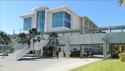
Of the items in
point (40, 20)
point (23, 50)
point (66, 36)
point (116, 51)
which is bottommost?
point (116, 51)

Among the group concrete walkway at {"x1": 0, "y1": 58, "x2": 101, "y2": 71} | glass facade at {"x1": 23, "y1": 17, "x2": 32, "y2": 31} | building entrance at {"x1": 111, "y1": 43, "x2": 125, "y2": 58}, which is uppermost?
glass facade at {"x1": 23, "y1": 17, "x2": 32, "y2": 31}

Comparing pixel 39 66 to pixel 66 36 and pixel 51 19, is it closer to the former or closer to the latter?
pixel 66 36

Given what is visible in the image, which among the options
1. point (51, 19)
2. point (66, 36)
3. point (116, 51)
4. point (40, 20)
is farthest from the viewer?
point (40, 20)

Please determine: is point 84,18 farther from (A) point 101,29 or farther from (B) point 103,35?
(B) point 103,35

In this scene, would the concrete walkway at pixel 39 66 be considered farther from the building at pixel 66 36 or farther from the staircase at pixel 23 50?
the building at pixel 66 36

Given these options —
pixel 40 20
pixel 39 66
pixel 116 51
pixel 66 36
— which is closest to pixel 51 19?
pixel 40 20

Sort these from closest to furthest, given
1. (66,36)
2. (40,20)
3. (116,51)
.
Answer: (66,36) < (116,51) < (40,20)

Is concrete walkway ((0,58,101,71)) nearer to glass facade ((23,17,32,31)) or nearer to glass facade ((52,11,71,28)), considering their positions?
glass facade ((52,11,71,28))

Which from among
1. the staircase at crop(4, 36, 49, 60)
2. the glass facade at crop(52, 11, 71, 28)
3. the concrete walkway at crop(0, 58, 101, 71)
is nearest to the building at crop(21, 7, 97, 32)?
the glass facade at crop(52, 11, 71, 28)

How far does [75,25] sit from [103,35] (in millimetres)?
40974

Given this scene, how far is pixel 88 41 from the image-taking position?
1716 inches

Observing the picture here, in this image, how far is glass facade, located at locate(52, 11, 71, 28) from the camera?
71.0 metres

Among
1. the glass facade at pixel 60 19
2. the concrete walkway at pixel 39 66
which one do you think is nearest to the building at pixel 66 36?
the glass facade at pixel 60 19

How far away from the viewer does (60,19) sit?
235ft
